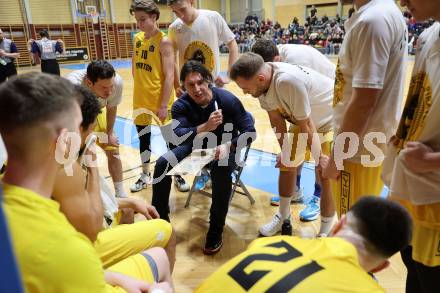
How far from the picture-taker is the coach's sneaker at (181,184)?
4.24 m

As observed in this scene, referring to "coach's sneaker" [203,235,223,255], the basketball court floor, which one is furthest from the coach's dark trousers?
the basketball court floor

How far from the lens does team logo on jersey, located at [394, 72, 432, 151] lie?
1.62 m

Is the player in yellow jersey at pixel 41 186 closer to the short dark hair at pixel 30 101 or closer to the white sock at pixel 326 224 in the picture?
the short dark hair at pixel 30 101

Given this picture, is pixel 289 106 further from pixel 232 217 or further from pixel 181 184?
pixel 181 184

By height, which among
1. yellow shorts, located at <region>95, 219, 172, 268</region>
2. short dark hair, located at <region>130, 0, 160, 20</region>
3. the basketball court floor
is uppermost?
short dark hair, located at <region>130, 0, 160, 20</region>

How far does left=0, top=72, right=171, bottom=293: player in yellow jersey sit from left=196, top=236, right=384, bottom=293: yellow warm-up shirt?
0.42m

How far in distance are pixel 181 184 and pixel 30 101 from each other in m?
3.20

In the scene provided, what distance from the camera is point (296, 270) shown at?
42.4 inches

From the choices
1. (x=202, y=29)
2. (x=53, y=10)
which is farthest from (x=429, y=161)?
(x=53, y=10)

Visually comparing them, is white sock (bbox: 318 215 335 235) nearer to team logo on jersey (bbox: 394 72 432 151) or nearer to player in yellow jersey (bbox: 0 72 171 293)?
team logo on jersey (bbox: 394 72 432 151)

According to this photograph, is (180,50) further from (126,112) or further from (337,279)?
(126,112)

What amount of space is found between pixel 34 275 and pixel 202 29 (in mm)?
3327

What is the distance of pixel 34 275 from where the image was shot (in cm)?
101

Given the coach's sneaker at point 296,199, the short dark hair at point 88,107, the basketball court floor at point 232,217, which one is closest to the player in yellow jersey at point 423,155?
the basketball court floor at point 232,217
